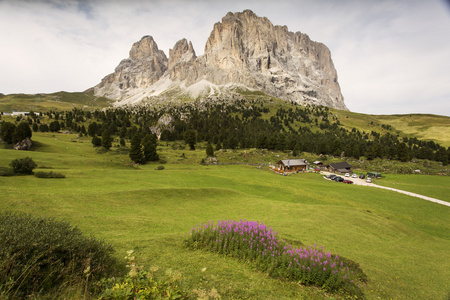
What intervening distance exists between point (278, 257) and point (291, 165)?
220ft

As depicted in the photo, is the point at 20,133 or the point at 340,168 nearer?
the point at 20,133

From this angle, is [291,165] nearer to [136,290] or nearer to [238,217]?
[238,217]

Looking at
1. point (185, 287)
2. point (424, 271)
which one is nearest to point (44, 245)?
point (185, 287)

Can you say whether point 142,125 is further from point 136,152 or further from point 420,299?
point 420,299

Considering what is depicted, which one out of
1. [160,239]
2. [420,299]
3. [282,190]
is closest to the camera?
[420,299]

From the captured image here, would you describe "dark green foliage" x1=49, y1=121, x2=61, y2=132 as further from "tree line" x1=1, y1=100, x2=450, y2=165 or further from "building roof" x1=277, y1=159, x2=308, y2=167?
"building roof" x1=277, y1=159, x2=308, y2=167

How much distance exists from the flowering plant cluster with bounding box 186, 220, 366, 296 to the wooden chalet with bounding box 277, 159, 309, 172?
63.0 m

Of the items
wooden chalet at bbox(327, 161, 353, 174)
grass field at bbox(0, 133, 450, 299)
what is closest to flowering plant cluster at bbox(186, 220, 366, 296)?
grass field at bbox(0, 133, 450, 299)

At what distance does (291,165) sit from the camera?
2781 inches

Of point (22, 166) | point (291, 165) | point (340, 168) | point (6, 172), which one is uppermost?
point (22, 166)

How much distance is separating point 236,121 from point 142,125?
257 feet

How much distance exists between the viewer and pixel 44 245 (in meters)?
4.95

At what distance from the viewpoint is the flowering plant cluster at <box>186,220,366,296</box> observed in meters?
6.96

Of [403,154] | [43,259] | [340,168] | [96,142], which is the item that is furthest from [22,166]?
[403,154]
